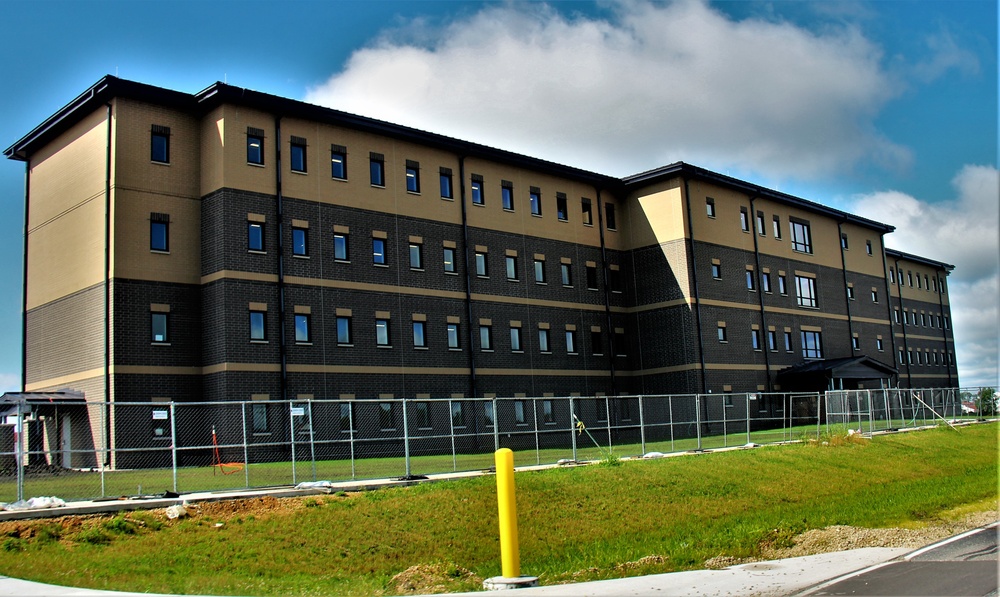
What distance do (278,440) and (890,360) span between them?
1849 inches

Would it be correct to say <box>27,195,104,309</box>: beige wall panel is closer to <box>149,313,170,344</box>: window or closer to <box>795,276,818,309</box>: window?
<box>149,313,170,344</box>: window

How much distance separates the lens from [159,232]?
113 ft

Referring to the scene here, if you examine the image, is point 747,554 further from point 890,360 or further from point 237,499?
point 890,360

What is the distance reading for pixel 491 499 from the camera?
19.0m

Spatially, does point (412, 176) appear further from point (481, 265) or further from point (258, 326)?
point (258, 326)

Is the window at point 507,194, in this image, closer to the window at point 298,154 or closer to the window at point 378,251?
the window at point 378,251

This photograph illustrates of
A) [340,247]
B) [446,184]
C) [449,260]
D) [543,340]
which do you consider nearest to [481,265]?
[449,260]

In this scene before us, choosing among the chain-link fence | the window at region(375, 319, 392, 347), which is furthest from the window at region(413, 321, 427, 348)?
the chain-link fence

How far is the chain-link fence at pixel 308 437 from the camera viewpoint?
22.9 meters

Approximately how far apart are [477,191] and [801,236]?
24733mm

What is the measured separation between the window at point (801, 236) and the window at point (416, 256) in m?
27.0

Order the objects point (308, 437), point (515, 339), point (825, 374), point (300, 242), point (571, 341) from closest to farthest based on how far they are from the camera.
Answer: point (308, 437)
point (300, 242)
point (515, 339)
point (571, 341)
point (825, 374)

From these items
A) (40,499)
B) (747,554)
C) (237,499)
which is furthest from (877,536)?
A: (40,499)

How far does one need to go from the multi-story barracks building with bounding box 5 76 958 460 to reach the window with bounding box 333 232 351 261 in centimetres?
33
